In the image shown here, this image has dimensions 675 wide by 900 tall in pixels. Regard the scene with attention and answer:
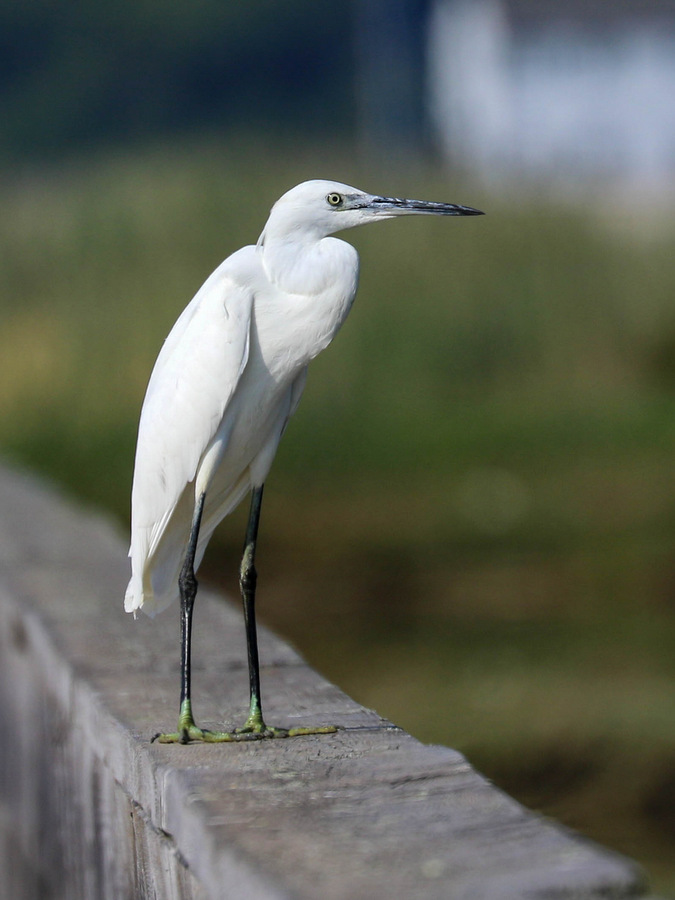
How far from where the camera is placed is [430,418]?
883cm

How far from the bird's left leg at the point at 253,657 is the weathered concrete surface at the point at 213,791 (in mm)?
35

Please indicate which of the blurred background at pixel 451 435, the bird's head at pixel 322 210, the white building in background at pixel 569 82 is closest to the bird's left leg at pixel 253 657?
the bird's head at pixel 322 210

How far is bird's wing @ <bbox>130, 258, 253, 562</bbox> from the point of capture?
2.08m

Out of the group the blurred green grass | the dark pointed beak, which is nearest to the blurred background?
the blurred green grass

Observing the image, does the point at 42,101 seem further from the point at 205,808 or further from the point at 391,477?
the point at 205,808

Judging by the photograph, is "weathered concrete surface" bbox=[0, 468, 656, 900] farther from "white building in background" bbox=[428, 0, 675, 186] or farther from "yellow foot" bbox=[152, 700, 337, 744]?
"white building in background" bbox=[428, 0, 675, 186]

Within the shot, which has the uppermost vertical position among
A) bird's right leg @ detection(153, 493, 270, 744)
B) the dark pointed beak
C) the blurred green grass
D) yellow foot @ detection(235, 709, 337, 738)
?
the dark pointed beak

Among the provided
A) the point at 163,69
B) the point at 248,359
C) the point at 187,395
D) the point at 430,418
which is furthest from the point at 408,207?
the point at 163,69

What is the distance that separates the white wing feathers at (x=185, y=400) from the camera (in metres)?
2.08

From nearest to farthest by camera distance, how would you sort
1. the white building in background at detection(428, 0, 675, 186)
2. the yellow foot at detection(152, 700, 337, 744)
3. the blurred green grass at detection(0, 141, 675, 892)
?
1. the yellow foot at detection(152, 700, 337, 744)
2. the blurred green grass at detection(0, 141, 675, 892)
3. the white building in background at detection(428, 0, 675, 186)

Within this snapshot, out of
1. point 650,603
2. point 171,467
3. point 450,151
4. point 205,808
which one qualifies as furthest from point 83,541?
point 450,151

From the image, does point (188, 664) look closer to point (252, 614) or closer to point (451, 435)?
point (252, 614)

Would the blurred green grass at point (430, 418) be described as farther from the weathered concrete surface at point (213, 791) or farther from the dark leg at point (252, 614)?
the dark leg at point (252, 614)

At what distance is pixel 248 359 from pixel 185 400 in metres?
0.12
